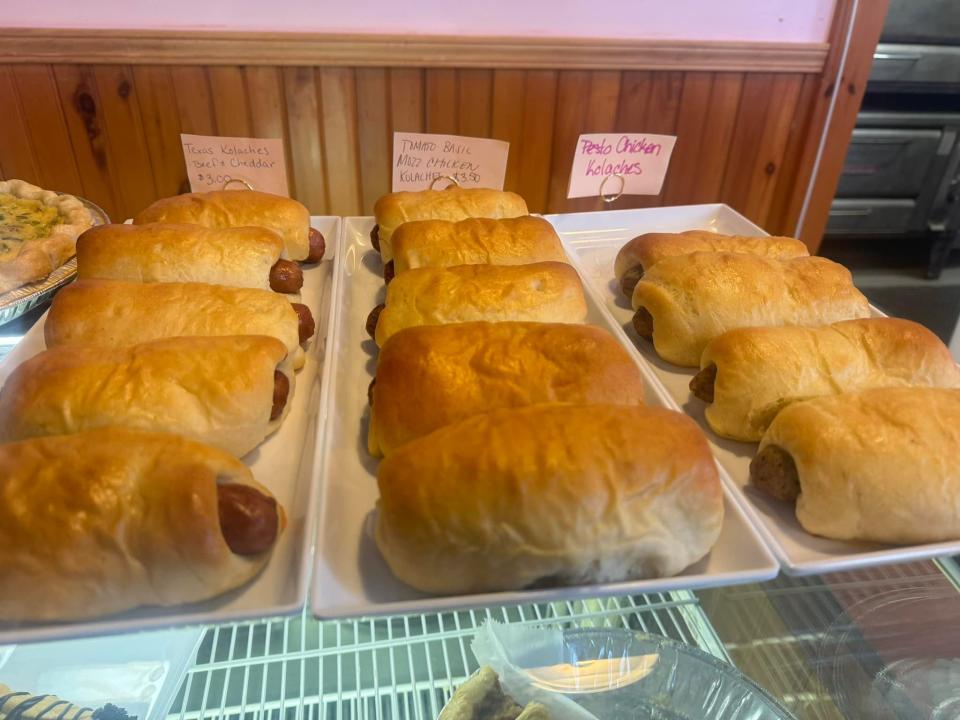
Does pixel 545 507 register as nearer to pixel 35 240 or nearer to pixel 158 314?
pixel 158 314

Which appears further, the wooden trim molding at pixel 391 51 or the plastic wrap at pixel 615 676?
the wooden trim molding at pixel 391 51

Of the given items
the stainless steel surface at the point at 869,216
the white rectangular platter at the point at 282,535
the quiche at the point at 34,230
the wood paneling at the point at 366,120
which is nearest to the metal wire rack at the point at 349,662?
the white rectangular platter at the point at 282,535

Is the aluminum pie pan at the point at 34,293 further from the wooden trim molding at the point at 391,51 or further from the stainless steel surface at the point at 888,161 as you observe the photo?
the stainless steel surface at the point at 888,161

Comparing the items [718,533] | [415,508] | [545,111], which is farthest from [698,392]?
[545,111]

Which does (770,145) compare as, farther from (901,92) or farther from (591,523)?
(901,92)

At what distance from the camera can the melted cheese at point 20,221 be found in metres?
2.02

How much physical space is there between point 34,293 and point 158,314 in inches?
19.0

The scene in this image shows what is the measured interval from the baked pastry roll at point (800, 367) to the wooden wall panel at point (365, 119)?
1.39 m

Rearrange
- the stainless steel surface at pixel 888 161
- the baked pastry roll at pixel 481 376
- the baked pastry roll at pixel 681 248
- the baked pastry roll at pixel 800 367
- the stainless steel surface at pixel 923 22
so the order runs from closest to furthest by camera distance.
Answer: the baked pastry roll at pixel 481 376, the baked pastry roll at pixel 800 367, the baked pastry roll at pixel 681 248, the stainless steel surface at pixel 923 22, the stainless steel surface at pixel 888 161

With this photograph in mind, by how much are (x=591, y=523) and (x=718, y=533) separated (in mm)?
282

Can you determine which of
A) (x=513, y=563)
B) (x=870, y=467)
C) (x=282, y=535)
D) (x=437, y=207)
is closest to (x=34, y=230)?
(x=437, y=207)

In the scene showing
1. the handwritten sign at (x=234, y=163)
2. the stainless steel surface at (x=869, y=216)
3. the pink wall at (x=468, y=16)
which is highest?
the pink wall at (x=468, y=16)

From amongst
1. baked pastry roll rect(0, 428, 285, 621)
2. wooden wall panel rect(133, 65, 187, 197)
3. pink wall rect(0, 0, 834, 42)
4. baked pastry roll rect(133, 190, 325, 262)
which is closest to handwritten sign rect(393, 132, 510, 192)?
pink wall rect(0, 0, 834, 42)

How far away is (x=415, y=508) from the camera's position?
1221mm
